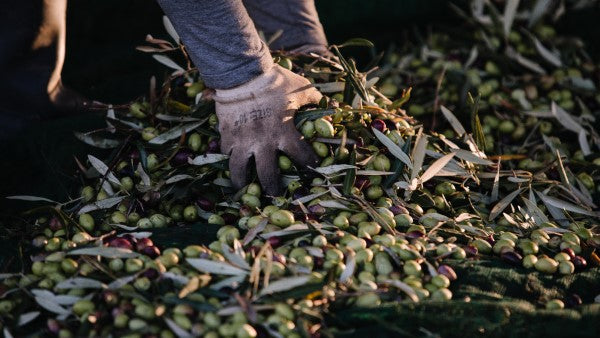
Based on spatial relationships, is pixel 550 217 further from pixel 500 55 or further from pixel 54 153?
pixel 54 153

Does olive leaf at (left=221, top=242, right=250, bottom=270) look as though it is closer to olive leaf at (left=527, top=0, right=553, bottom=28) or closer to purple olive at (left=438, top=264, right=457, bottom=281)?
purple olive at (left=438, top=264, right=457, bottom=281)

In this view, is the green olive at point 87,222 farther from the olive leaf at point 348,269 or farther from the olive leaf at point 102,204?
the olive leaf at point 348,269

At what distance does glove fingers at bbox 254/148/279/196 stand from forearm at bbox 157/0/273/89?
19 centimetres

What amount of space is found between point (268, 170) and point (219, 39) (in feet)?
1.15

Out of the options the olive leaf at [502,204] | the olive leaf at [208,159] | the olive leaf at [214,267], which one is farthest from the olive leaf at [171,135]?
the olive leaf at [502,204]

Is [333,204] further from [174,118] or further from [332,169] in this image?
[174,118]

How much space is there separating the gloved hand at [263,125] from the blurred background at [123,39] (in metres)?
0.64

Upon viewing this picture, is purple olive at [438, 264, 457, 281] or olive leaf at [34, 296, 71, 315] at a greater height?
olive leaf at [34, 296, 71, 315]

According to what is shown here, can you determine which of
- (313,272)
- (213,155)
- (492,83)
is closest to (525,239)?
(313,272)

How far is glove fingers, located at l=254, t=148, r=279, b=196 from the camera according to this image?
1.92 metres

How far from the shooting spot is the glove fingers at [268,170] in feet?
6.29

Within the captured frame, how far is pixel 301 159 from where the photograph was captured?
6.38 ft

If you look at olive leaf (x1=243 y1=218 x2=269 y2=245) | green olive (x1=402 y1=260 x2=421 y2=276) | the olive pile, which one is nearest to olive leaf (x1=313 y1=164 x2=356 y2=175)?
the olive pile

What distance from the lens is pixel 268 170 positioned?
1929 mm
